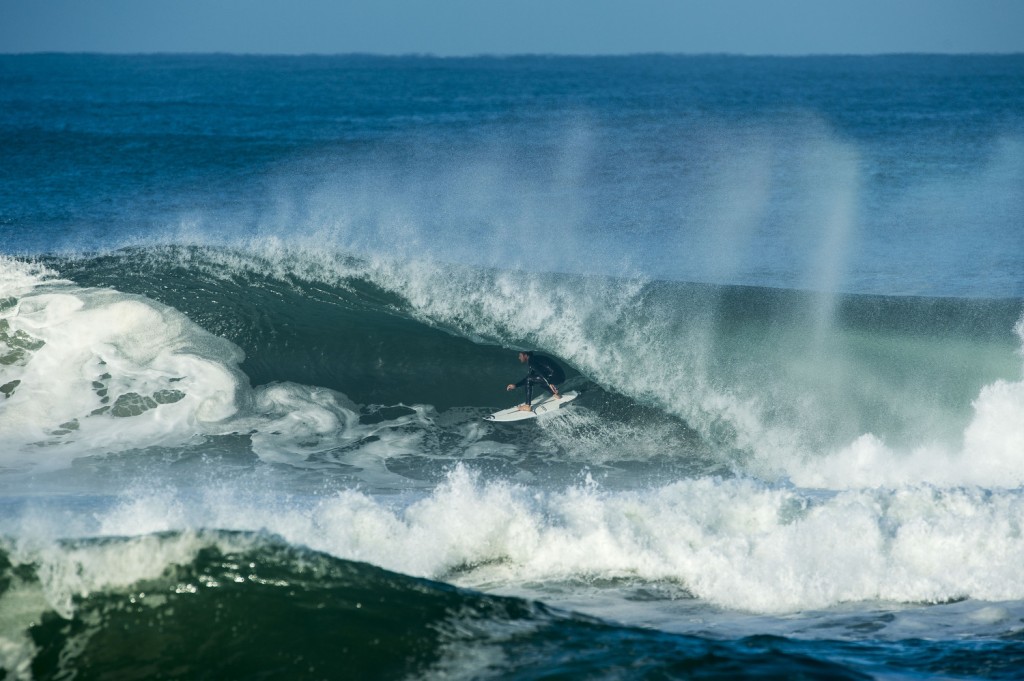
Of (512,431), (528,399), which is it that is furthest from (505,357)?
(512,431)

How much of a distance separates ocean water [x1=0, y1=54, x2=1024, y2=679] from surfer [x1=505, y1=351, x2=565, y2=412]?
35 centimetres

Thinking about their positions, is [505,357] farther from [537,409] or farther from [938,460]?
[938,460]

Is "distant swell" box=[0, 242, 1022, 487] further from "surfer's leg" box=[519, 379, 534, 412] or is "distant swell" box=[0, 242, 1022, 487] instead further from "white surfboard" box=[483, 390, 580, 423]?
"surfer's leg" box=[519, 379, 534, 412]

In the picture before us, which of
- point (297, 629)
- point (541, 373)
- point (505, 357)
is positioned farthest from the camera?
point (505, 357)

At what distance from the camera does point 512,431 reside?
1184 centimetres

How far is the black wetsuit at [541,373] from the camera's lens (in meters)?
12.2

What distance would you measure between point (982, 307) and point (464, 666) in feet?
39.5

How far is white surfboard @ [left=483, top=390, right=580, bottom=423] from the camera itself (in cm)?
1208

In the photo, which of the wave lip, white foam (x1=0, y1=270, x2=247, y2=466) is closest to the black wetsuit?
white foam (x1=0, y1=270, x2=247, y2=466)

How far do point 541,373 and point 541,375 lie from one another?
0.09 feet

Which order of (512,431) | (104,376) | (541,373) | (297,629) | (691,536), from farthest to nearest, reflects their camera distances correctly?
(541,373) < (104,376) < (512,431) < (691,536) < (297,629)

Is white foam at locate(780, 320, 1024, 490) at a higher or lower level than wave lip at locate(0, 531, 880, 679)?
higher

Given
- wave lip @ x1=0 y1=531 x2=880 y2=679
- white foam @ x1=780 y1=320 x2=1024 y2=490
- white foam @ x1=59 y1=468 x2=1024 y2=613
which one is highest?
white foam @ x1=780 y1=320 x2=1024 y2=490

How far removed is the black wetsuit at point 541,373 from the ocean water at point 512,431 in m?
0.43
